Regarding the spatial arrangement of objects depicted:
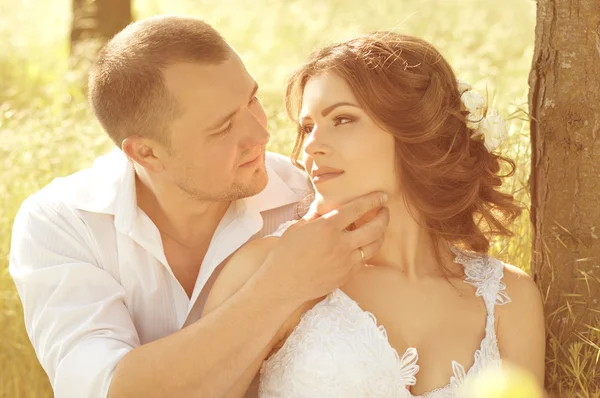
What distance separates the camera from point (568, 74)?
11.0ft

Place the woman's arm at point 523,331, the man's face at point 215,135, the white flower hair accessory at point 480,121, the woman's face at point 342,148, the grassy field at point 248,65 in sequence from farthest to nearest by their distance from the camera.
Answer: the grassy field at point 248,65 < the man's face at point 215,135 < the white flower hair accessory at point 480,121 < the woman's arm at point 523,331 < the woman's face at point 342,148

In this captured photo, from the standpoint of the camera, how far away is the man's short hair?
3512mm

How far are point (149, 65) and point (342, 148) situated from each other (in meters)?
0.94

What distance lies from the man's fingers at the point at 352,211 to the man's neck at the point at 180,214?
763mm

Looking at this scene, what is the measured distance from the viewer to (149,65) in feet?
11.5

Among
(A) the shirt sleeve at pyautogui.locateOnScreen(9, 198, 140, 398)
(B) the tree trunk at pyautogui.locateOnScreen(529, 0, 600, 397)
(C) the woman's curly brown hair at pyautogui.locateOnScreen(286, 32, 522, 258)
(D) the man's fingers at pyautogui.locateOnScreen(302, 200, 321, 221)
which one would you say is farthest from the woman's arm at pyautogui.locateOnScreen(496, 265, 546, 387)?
(A) the shirt sleeve at pyautogui.locateOnScreen(9, 198, 140, 398)

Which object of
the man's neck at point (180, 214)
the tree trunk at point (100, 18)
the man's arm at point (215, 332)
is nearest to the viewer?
the man's arm at point (215, 332)

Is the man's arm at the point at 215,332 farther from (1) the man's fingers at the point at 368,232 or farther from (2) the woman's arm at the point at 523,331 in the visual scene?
(2) the woman's arm at the point at 523,331

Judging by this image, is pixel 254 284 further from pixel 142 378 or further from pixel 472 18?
pixel 472 18

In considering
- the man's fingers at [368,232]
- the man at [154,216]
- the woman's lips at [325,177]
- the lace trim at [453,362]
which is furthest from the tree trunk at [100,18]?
the lace trim at [453,362]

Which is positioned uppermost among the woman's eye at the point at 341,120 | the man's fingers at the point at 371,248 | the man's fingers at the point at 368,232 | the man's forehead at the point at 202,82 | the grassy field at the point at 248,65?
the man's forehead at the point at 202,82

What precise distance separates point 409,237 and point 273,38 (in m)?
7.80

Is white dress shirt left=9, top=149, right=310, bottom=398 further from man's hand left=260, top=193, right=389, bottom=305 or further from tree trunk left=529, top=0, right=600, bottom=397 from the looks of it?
tree trunk left=529, top=0, right=600, bottom=397

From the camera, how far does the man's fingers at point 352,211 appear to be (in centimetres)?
304
